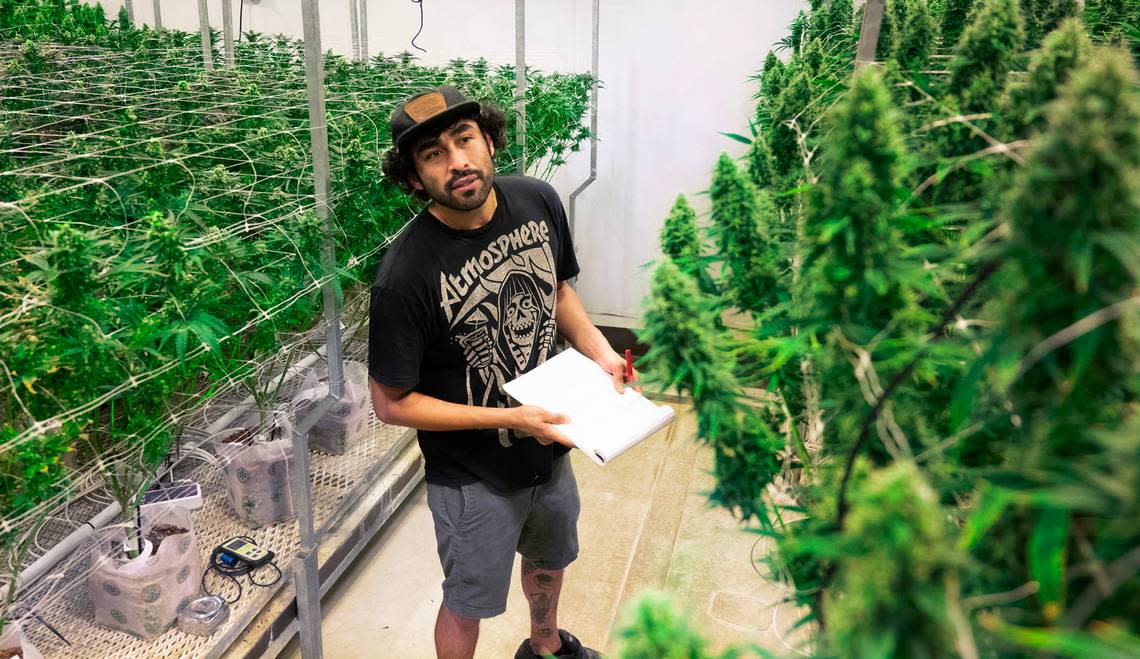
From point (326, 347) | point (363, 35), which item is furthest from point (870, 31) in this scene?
point (363, 35)

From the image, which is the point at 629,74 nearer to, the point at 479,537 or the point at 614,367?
the point at 614,367

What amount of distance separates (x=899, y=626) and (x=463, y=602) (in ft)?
5.35

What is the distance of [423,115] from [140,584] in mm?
1320

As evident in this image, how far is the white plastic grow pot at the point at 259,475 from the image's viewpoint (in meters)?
2.40

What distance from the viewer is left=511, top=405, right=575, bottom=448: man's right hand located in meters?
1.71

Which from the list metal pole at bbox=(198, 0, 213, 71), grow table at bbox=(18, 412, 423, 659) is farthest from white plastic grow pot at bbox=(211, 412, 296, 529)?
metal pole at bbox=(198, 0, 213, 71)

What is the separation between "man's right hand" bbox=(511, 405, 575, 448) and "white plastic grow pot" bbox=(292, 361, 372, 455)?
1102 mm

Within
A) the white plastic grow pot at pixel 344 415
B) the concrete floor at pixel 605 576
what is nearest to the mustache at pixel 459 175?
the white plastic grow pot at pixel 344 415

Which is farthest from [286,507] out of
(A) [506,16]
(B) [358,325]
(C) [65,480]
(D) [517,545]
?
(A) [506,16]

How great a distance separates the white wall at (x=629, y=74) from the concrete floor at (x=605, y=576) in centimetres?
109

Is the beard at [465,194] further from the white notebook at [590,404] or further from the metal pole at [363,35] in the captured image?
the metal pole at [363,35]

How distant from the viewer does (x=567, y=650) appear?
2.27 metres

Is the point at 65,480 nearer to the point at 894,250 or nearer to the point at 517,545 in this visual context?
the point at 517,545

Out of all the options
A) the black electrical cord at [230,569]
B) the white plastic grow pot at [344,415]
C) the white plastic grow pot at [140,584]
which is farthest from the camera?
the white plastic grow pot at [344,415]
